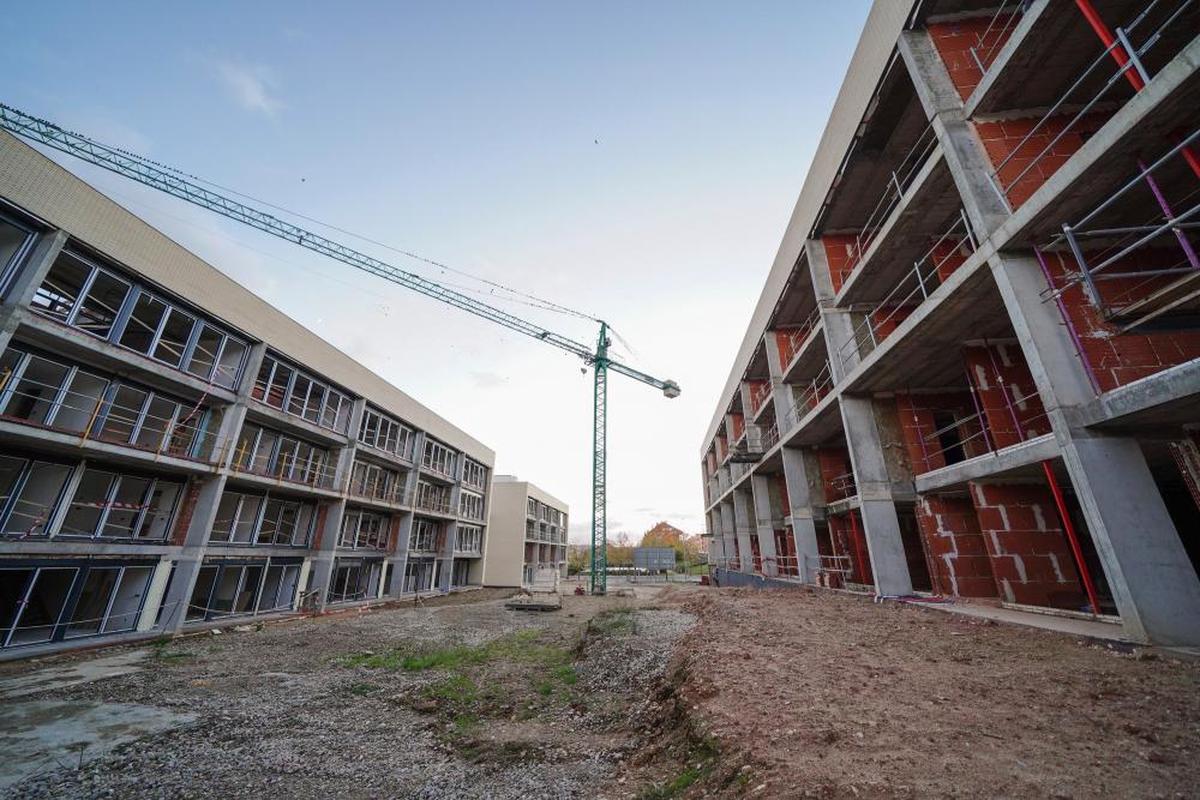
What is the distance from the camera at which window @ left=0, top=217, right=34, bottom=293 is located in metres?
11.3

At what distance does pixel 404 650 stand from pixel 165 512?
10465 mm

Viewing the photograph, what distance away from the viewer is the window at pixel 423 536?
30016 millimetres

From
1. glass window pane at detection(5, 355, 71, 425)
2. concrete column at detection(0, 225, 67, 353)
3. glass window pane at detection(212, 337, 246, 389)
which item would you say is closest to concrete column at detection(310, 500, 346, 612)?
glass window pane at detection(212, 337, 246, 389)

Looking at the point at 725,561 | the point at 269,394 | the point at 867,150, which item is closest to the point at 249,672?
the point at 269,394

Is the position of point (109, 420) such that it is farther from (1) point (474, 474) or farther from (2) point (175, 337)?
(1) point (474, 474)

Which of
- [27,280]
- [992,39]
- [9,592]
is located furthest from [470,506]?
[992,39]

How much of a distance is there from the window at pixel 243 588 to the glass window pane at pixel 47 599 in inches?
136

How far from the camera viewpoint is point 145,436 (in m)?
15.2

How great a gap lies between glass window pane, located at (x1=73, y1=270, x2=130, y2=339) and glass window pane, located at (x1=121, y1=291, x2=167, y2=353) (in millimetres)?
433

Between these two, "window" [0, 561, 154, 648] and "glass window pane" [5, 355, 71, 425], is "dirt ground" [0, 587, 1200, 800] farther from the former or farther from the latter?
"glass window pane" [5, 355, 71, 425]

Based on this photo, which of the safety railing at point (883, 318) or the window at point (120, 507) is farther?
the safety railing at point (883, 318)

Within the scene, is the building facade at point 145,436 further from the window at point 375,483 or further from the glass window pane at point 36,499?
the window at point 375,483

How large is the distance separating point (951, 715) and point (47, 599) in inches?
884

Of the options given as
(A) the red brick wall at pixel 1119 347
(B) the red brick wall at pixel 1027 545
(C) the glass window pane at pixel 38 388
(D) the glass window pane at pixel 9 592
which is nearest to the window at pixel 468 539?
(D) the glass window pane at pixel 9 592
